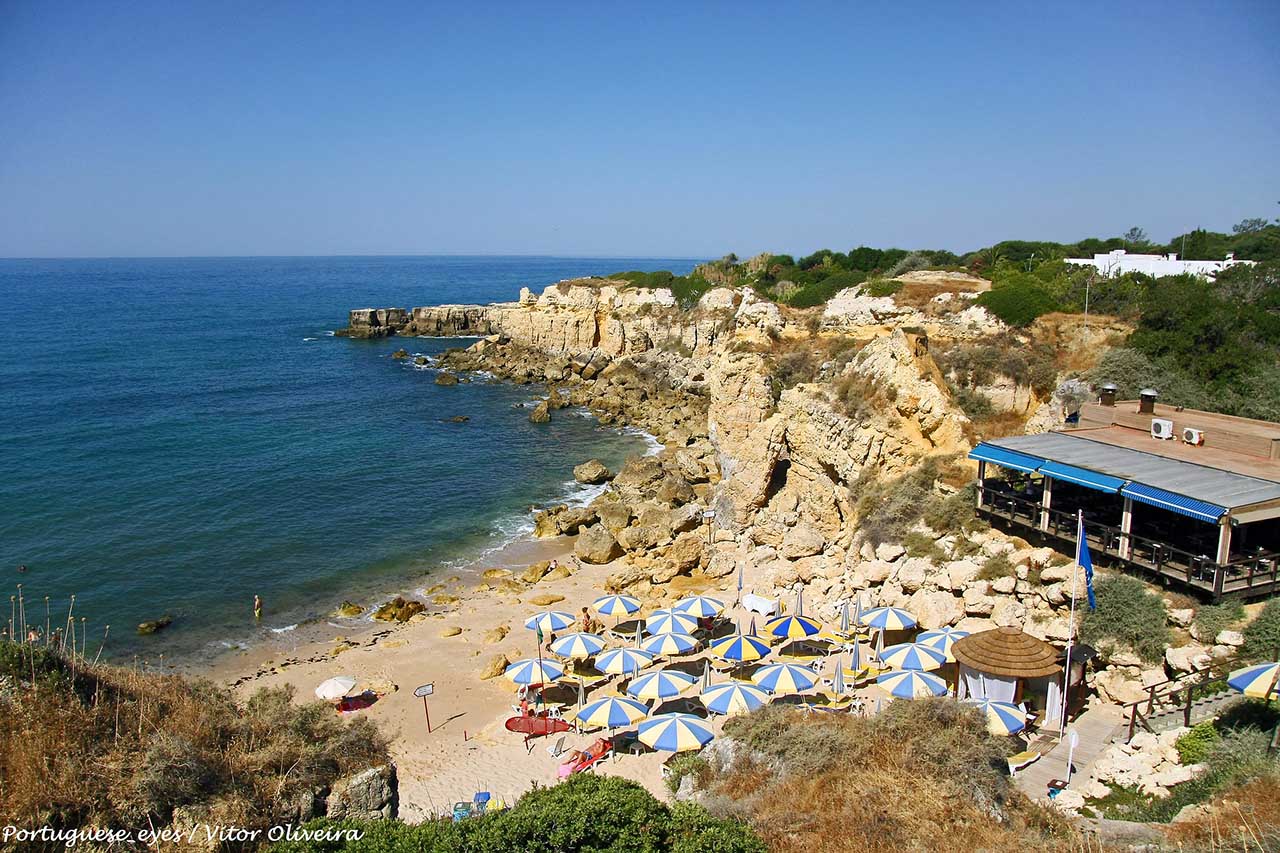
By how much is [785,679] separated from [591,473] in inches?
835

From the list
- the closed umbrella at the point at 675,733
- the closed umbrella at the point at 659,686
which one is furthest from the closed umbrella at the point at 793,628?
the closed umbrella at the point at 675,733

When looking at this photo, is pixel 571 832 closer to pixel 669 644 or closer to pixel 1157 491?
pixel 669 644

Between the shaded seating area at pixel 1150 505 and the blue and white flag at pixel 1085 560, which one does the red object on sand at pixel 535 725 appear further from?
the shaded seating area at pixel 1150 505

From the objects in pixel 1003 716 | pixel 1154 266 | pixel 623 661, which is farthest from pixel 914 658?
pixel 1154 266

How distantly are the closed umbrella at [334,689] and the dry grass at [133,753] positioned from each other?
658cm

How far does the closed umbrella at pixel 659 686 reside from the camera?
14797 mm

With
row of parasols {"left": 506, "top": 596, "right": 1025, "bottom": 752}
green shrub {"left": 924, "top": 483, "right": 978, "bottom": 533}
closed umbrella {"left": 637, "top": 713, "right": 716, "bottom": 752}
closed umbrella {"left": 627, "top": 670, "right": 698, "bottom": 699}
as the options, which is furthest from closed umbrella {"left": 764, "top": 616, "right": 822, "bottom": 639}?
closed umbrella {"left": 637, "top": 713, "right": 716, "bottom": 752}

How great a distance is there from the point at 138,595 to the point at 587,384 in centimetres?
3663

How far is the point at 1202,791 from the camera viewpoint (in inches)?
366

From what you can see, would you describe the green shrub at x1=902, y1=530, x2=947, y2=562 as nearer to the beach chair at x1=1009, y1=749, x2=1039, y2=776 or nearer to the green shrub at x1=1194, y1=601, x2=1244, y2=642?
the green shrub at x1=1194, y1=601, x2=1244, y2=642

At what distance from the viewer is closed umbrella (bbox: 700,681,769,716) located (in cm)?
1348

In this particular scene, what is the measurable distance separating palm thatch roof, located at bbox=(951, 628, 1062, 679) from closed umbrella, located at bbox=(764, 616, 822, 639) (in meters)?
4.22

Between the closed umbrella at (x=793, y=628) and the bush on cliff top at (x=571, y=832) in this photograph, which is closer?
the bush on cliff top at (x=571, y=832)

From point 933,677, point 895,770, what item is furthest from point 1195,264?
point 895,770
